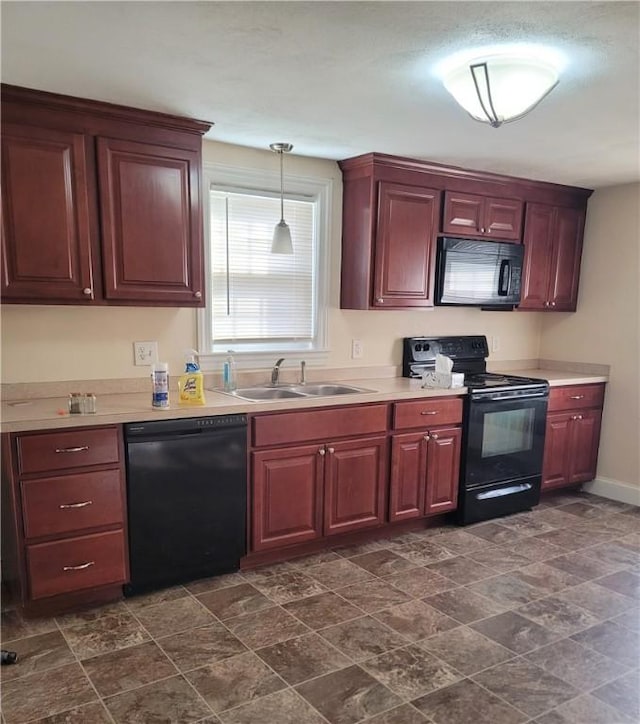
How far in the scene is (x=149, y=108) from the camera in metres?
2.54

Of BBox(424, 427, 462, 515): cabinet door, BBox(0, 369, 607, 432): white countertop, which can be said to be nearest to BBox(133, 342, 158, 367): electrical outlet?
BBox(0, 369, 607, 432): white countertop

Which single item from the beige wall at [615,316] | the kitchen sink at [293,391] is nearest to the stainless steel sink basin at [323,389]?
the kitchen sink at [293,391]

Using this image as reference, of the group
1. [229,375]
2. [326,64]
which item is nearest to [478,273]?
[229,375]

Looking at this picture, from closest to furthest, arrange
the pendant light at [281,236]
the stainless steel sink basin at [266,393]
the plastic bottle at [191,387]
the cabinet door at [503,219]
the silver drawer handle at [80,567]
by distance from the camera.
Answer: the silver drawer handle at [80,567], the plastic bottle at [191,387], the pendant light at [281,236], the stainless steel sink basin at [266,393], the cabinet door at [503,219]

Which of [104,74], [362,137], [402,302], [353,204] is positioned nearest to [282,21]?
[104,74]

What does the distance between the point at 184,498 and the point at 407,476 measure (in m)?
1.34

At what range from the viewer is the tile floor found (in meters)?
1.93

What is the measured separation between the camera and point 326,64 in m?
2.01

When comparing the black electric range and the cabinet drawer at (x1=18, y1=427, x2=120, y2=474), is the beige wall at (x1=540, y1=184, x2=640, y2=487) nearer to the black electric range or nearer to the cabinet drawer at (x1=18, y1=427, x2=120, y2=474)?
the black electric range

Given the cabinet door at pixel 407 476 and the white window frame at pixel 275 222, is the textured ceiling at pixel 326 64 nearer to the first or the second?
the white window frame at pixel 275 222

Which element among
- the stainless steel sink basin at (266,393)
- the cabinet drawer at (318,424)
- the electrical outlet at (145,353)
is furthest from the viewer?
the stainless steel sink basin at (266,393)

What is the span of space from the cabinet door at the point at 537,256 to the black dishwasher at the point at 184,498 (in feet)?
8.20

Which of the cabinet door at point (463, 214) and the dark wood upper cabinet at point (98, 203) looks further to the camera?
the cabinet door at point (463, 214)

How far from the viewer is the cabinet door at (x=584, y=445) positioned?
414 centimetres
